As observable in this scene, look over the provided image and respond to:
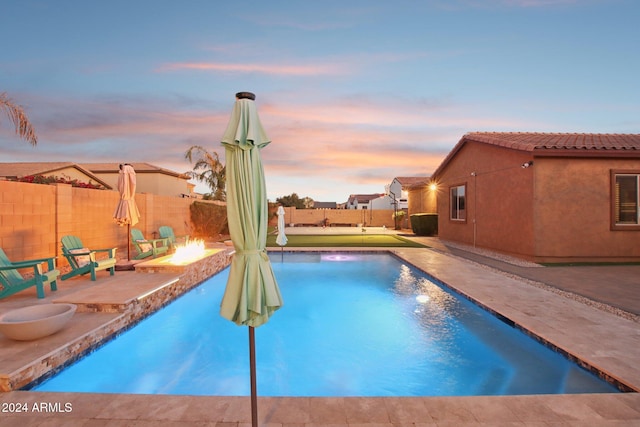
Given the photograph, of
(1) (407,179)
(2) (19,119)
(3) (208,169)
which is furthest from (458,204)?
(1) (407,179)

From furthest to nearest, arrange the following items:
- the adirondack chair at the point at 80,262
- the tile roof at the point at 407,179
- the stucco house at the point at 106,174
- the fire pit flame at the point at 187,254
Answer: the tile roof at the point at 407,179 → the stucco house at the point at 106,174 → the fire pit flame at the point at 187,254 → the adirondack chair at the point at 80,262

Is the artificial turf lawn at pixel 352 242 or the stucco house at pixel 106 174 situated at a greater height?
the stucco house at pixel 106 174

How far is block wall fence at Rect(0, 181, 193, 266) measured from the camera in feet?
24.0

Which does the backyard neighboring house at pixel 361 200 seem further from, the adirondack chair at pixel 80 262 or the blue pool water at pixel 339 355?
the adirondack chair at pixel 80 262

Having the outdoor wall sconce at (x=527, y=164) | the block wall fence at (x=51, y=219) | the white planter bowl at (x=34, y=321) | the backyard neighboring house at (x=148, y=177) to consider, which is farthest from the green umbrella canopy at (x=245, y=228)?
the backyard neighboring house at (x=148, y=177)

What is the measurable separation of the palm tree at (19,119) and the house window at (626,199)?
57.1 feet

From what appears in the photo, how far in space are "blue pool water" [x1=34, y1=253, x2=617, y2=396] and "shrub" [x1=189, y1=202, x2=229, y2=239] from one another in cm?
1112

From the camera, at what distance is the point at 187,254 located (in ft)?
30.2

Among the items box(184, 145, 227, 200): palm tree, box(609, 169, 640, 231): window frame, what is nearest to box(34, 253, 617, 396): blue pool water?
box(609, 169, 640, 231): window frame

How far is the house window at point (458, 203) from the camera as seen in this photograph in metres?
14.8

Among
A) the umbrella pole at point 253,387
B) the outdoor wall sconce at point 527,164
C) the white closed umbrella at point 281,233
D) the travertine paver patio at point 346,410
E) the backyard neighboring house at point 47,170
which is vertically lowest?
the travertine paver patio at point 346,410

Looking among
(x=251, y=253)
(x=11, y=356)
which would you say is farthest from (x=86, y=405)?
(x=251, y=253)

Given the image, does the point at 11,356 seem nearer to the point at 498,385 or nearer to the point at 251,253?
the point at 251,253

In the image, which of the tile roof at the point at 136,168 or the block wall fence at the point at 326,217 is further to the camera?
the block wall fence at the point at 326,217
